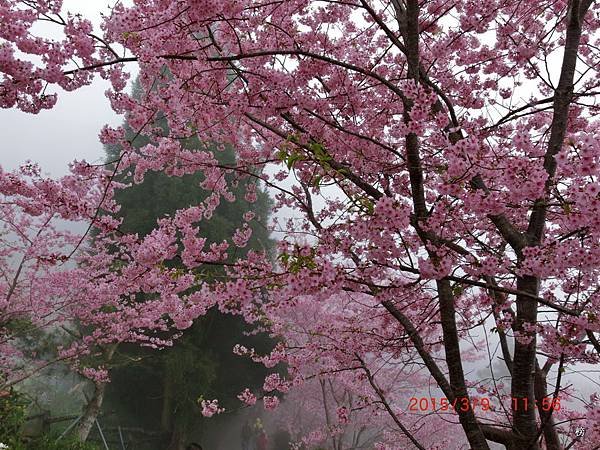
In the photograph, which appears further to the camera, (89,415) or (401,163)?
(89,415)

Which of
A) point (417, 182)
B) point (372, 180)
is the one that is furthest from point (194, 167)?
point (417, 182)

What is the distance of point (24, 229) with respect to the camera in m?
9.55

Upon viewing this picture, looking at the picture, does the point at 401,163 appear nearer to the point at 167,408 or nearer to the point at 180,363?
the point at 180,363

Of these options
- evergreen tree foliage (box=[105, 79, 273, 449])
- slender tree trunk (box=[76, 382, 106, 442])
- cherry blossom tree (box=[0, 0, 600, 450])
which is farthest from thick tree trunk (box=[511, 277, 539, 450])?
slender tree trunk (box=[76, 382, 106, 442])

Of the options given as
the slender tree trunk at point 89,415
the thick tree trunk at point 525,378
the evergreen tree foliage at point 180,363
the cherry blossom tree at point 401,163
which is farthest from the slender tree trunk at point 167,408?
the thick tree trunk at point 525,378

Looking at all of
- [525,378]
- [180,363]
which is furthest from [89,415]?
[525,378]

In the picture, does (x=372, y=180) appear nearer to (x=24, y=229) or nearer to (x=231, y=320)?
(x=24, y=229)

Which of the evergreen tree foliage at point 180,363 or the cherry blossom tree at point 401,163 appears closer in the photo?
the cherry blossom tree at point 401,163

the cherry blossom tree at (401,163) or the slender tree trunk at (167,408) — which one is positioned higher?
the cherry blossom tree at (401,163)

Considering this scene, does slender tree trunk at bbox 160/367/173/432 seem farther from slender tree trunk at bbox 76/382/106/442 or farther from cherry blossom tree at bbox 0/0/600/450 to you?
cherry blossom tree at bbox 0/0/600/450

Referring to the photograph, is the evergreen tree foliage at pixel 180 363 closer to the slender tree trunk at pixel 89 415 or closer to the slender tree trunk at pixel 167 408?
the slender tree trunk at pixel 167 408

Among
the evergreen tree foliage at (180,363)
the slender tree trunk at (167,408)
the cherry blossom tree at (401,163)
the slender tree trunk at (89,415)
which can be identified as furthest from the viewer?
the slender tree trunk at (167,408)

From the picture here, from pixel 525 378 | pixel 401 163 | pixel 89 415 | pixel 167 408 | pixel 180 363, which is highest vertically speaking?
pixel 401 163

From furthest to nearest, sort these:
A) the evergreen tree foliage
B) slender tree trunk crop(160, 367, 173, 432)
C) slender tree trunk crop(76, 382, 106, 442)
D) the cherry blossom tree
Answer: slender tree trunk crop(160, 367, 173, 432) → the evergreen tree foliage → slender tree trunk crop(76, 382, 106, 442) → the cherry blossom tree
